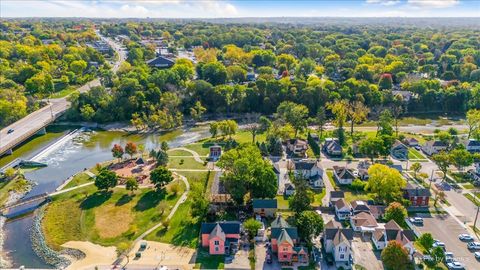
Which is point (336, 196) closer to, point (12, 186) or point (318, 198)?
point (318, 198)

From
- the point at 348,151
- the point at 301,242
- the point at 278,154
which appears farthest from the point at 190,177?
the point at 348,151

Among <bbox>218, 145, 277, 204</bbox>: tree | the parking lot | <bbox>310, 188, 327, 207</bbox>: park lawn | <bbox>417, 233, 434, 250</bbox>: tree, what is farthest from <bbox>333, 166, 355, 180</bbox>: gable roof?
<bbox>417, 233, 434, 250</bbox>: tree

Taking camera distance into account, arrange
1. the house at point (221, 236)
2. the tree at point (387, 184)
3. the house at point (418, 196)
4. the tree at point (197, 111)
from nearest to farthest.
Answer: the house at point (221, 236)
the tree at point (387, 184)
the house at point (418, 196)
the tree at point (197, 111)

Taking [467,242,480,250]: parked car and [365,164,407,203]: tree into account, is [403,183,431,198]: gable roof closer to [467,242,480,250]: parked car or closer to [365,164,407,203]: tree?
[365,164,407,203]: tree

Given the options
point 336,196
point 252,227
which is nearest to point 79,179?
point 252,227

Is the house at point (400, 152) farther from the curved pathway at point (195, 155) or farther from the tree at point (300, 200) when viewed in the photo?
the curved pathway at point (195, 155)

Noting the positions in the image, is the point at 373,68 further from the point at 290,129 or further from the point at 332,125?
the point at 290,129

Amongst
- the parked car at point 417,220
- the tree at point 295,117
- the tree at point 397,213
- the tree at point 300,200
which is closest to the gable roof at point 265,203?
the tree at point 300,200
